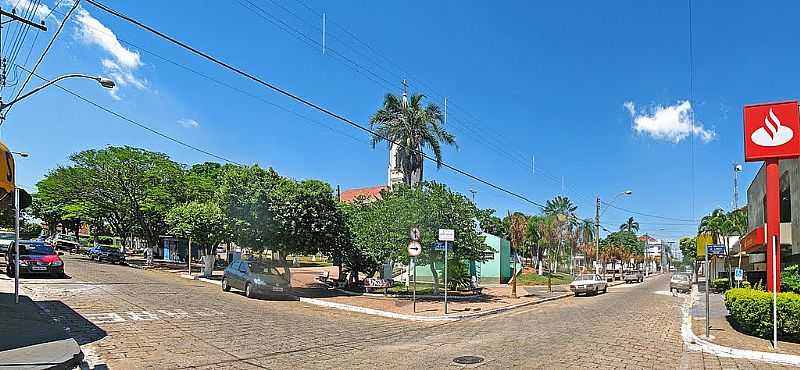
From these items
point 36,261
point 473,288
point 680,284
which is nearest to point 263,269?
point 36,261

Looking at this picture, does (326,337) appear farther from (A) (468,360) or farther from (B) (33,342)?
(B) (33,342)

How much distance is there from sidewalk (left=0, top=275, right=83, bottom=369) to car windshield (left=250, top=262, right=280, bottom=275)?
8.63 meters

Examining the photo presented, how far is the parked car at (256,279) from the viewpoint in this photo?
2159cm

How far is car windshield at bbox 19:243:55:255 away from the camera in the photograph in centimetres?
2447

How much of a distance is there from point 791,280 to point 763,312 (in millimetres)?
8371

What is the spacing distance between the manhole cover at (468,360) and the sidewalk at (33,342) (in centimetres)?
605

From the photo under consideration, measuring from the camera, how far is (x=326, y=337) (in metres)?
12.6

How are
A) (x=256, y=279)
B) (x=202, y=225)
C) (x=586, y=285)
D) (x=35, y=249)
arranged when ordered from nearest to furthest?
(x=256, y=279) < (x=35, y=249) < (x=202, y=225) < (x=586, y=285)

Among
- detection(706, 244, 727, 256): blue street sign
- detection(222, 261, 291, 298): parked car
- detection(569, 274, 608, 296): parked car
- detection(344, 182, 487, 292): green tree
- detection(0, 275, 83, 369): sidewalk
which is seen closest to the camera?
detection(0, 275, 83, 369): sidewalk

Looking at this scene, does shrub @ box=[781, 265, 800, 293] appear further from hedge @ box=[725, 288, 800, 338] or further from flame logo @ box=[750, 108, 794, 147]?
flame logo @ box=[750, 108, 794, 147]

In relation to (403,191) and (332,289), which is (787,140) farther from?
(332,289)

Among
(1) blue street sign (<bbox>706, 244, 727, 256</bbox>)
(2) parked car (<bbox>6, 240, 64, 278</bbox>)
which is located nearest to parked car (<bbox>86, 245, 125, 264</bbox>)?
(2) parked car (<bbox>6, 240, 64, 278</bbox>)

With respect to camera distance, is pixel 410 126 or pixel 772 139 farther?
pixel 410 126

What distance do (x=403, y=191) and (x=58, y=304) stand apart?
1326cm
